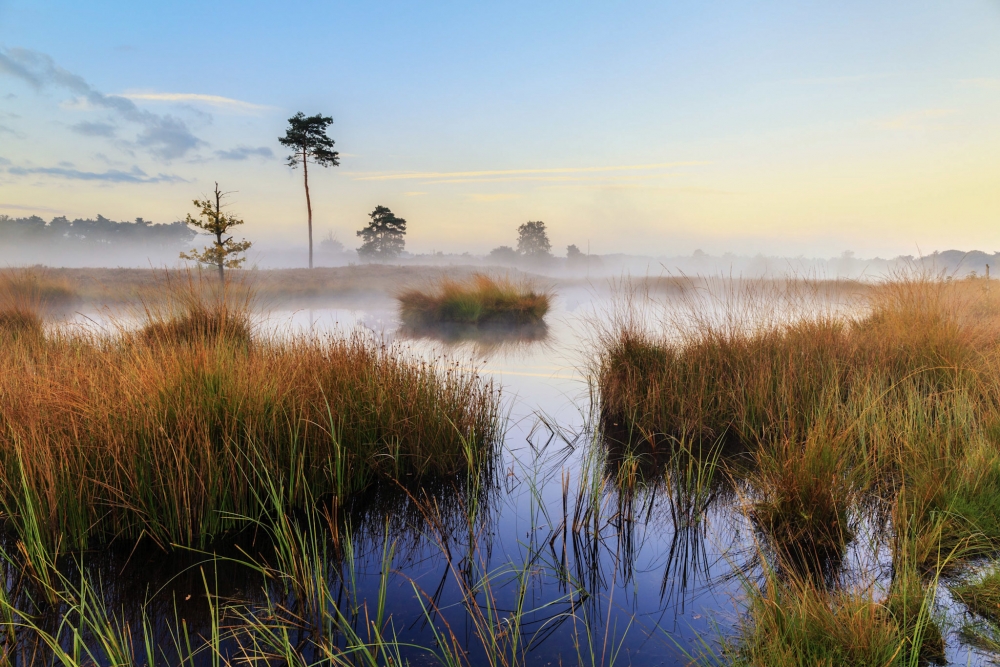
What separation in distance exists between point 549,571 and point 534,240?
176 feet

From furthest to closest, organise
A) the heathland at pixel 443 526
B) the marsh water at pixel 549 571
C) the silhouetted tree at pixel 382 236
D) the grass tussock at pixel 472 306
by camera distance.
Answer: the silhouetted tree at pixel 382 236 < the grass tussock at pixel 472 306 < the marsh water at pixel 549 571 < the heathland at pixel 443 526

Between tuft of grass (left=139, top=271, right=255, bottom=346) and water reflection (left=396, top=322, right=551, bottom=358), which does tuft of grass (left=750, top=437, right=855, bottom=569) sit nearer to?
tuft of grass (left=139, top=271, right=255, bottom=346)

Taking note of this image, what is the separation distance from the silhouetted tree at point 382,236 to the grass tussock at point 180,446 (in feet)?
122

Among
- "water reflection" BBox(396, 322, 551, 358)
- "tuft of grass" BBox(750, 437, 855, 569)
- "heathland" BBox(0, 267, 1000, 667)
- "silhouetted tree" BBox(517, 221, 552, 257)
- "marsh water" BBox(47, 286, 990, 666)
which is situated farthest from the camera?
"silhouetted tree" BBox(517, 221, 552, 257)

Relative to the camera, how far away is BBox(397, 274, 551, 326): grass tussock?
13398 millimetres

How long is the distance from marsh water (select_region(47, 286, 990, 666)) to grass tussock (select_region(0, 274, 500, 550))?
20 centimetres

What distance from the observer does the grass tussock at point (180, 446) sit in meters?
2.56

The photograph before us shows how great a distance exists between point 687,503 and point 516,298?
35.4ft

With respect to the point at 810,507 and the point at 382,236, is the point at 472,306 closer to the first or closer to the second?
the point at 810,507

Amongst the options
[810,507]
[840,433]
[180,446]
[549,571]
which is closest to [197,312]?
[180,446]

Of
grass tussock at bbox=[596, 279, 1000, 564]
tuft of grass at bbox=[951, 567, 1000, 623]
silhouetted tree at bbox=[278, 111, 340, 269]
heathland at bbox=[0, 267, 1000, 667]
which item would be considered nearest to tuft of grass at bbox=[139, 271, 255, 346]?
heathland at bbox=[0, 267, 1000, 667]

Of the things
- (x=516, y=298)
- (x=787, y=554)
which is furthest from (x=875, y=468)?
(x=516, y=298)

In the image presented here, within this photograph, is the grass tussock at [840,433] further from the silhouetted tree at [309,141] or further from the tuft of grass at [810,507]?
the silhouetted tree at [309,141]

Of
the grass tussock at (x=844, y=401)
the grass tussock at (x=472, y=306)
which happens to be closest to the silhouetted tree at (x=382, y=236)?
the grass tussock at (x=472, y=306)
